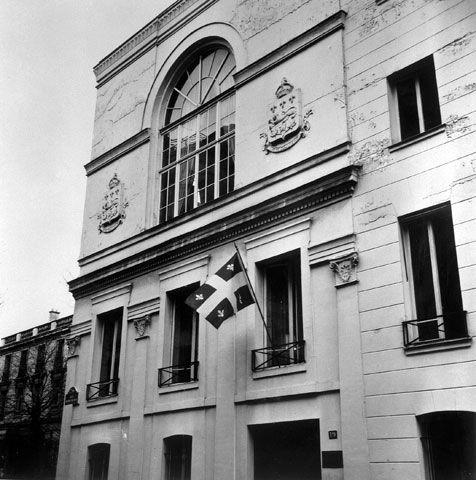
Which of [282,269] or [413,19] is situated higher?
[413,19]

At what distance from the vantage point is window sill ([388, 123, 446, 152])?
41.9ft

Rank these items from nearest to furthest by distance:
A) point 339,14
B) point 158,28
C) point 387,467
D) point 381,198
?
point 387,467, point 381,198, point 339,14, point 158,28

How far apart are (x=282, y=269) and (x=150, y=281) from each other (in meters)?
5.06

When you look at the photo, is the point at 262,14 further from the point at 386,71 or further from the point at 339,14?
the point at 386,71

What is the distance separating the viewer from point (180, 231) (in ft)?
61.7

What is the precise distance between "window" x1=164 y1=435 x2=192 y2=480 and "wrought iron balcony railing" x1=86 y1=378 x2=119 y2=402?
9.67 feet

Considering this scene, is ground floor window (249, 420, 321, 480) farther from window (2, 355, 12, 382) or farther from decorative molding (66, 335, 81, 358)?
window (2, 355, 12, 382)

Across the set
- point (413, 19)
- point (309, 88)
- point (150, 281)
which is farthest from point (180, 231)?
point (413, 19)

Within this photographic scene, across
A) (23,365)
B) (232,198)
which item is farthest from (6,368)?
(232,198)

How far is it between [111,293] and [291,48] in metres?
9.25

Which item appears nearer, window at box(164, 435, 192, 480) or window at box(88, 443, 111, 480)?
window at box(164, 435, 192, 480)

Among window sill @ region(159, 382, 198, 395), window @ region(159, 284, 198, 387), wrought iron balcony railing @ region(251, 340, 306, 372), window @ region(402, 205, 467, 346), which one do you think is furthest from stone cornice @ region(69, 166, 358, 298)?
window sill @ region(159, 382, 198, 395)

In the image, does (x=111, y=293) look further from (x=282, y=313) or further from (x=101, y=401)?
(x=282, y=313)

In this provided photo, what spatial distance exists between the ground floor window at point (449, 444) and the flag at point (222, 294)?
511cm
